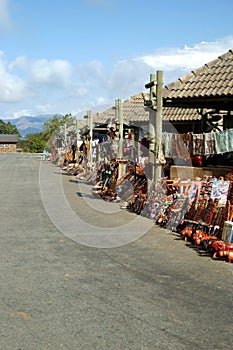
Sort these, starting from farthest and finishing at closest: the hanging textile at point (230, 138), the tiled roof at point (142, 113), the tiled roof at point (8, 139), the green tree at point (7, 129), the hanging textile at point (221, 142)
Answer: the green tree at point (7, 129) < the tiled roof at point (8, 139) < the tiled roof at point (142, 113) < the hanging textile at point (221, 142) < the hanging textile at point (230, 138)

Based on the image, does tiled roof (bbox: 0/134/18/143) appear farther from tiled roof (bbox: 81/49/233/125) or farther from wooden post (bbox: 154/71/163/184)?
wooden post (bbox: 154/71/163/184)

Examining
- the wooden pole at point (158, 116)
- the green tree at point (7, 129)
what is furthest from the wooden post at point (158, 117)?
the green tree at point (7, 129)

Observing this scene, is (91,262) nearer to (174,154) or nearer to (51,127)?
(174,154)

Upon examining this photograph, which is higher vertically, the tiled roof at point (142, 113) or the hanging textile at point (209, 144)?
the tiled roof at point (142, 113)

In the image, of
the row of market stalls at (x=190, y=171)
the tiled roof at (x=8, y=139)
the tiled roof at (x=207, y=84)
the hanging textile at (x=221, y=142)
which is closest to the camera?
the row of market stalls at (x=190, y=171)

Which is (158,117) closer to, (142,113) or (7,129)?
(142,113)

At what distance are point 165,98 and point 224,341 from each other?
10010 mm

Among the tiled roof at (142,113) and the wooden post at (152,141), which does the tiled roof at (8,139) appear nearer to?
the tiled roof at (142,113)

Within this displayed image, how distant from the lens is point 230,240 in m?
8.68

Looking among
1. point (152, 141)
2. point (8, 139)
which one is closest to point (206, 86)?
point (152, 141)

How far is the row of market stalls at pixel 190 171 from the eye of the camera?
10188mm

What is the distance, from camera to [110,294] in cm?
627

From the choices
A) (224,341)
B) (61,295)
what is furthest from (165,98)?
(224,341)

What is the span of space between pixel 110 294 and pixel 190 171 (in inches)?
330
